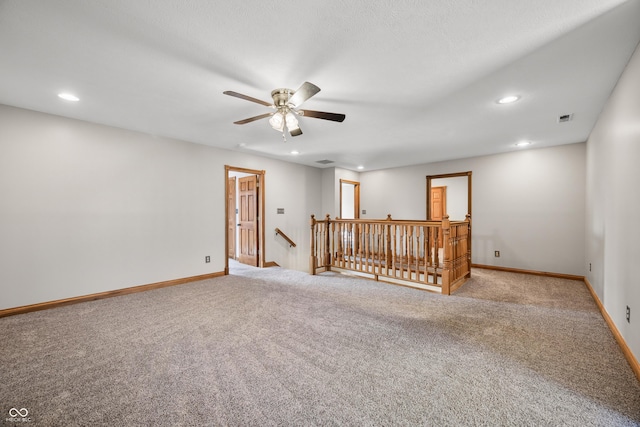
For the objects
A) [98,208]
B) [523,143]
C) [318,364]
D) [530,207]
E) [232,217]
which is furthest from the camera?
[232,217]

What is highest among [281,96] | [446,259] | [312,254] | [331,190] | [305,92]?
[281,96]

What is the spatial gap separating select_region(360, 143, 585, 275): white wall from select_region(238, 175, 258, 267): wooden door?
14.0ft

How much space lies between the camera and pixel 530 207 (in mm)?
4867

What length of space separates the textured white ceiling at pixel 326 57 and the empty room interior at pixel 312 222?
0.7 inches

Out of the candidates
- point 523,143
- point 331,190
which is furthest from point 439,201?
point 523,143

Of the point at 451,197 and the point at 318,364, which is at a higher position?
the point at 451,197

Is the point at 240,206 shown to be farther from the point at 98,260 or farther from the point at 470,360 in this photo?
the point at 470,360

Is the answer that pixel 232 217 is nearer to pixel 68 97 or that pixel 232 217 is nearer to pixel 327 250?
pixel 327 250

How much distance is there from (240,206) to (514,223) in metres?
5.82

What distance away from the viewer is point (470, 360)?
1.99 meters

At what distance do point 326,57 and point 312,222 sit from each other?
3227 millimetres

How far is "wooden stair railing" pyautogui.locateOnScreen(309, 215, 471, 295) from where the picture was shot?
3.75 m

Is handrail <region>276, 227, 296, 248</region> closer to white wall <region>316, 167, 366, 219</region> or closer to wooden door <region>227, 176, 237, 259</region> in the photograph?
white wall <region>316, 167, 366, 219</region>

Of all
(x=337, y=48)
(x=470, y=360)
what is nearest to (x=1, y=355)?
(x=337, y=48)
